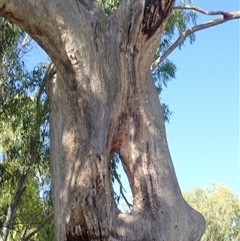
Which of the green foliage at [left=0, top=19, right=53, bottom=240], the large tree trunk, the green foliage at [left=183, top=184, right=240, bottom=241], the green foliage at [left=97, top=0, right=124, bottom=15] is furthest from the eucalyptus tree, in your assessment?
the green foliage at [left=183, top=184, right=240, bottom=241]

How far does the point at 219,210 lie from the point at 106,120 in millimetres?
22382

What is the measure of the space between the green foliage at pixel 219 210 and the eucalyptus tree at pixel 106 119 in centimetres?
2119

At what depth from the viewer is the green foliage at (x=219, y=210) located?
24828 mm

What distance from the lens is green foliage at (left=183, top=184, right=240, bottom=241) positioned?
977 inches

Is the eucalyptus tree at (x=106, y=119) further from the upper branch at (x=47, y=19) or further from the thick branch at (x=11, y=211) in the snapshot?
the thick branch at (x=11, y=211)

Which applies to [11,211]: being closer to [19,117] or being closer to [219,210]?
[19,117]

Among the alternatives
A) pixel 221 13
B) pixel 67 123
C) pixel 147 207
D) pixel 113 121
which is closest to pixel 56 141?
pixel 67 123

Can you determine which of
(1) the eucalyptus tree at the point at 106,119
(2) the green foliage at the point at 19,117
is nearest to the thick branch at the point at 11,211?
(2) the green foliage at the point at 19,117

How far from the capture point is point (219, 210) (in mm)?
25297

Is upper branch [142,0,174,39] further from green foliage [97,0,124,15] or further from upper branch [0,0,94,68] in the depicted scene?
green foliage [97,0,124,15]

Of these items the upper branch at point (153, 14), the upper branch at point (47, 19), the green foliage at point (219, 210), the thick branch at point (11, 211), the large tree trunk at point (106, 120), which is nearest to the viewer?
the large tree trunk at point (106, 120)

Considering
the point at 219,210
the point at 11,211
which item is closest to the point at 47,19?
the point at 11,211

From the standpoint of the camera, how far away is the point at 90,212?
3170mm

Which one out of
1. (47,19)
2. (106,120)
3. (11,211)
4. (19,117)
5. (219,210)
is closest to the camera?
(106,120)
